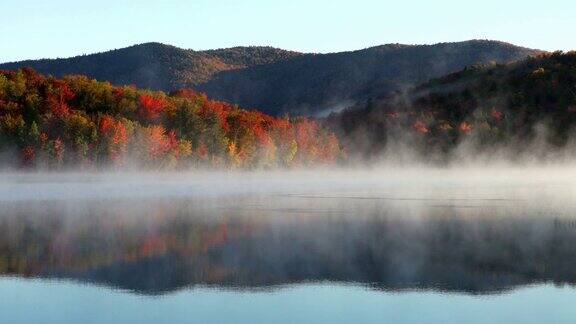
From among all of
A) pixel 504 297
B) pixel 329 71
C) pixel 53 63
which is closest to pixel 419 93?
pixel 329 71

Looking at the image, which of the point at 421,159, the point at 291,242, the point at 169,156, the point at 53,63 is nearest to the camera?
the point at 291,242

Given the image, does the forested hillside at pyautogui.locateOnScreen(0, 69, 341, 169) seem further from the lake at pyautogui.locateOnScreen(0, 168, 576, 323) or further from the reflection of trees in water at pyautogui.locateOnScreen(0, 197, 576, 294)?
the reflection of trees in water at pyautogui.locateOnScreen(0, 197, 576, 294)

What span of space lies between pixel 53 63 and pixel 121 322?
13982 cm

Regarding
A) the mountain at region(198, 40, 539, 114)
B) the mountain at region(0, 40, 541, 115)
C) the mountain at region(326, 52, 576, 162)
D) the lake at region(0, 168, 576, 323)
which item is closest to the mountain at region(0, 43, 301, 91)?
the mountain at region(0, 40, 541, 115)

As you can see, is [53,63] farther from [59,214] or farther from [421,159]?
[59,214]

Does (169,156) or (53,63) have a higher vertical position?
(53,63)

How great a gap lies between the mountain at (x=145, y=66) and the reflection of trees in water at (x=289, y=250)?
116 metres

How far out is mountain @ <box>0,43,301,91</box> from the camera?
144 m

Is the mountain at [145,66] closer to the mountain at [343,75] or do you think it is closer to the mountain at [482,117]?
the mountain at [343,75]

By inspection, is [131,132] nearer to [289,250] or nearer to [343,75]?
[289,250]

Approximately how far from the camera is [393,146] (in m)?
112

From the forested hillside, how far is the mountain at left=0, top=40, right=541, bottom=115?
37218mm

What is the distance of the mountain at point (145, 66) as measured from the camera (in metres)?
144

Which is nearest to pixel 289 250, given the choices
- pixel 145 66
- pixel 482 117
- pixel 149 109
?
pixel 149 109
